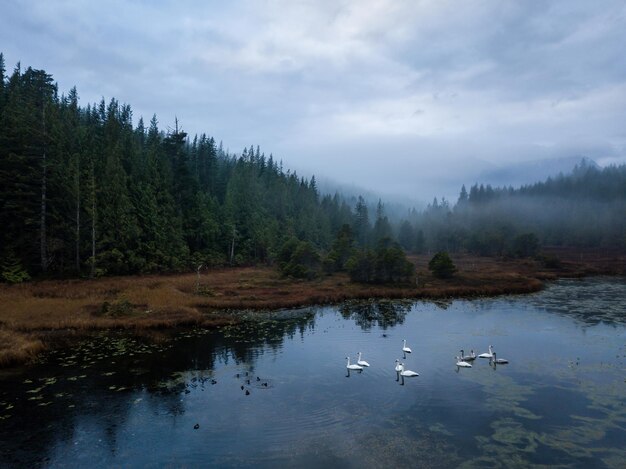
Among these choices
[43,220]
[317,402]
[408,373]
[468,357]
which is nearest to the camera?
[317,402]

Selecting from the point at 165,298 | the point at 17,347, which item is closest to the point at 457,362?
the point at 17,347

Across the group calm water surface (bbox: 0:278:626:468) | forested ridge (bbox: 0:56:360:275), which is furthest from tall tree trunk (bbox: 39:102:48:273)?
calm water surface (bbox: 0:278:626:468)

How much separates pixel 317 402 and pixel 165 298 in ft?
98.0

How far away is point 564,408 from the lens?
21.7 metres

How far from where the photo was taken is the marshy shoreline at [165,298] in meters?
34.6

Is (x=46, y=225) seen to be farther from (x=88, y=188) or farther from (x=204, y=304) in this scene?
(x=204, y=304)

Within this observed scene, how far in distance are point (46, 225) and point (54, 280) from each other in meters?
9.24

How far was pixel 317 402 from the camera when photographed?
22.6 meters

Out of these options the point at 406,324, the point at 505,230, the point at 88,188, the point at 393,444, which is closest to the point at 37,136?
the point at 88,188

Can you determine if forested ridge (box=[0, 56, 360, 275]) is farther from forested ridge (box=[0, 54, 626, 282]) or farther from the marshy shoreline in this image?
the marshy shoreline

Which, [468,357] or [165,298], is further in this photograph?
[165,298]

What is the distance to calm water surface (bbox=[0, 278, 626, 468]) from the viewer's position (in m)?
17.5

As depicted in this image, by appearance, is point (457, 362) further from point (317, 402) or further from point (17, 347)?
point (17, 347)

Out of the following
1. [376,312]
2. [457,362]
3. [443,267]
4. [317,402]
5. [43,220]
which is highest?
[43,220]
